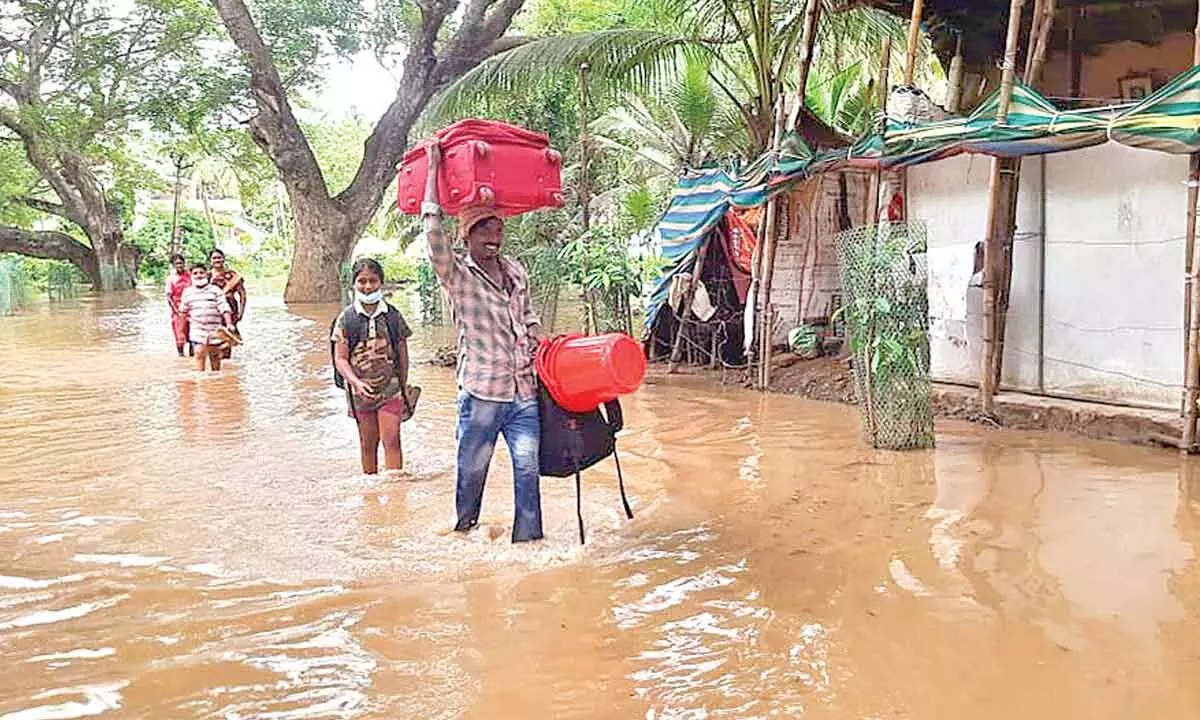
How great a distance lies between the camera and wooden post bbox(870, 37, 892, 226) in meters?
8.85

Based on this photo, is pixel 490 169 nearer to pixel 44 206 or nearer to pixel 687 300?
pixel 687 300

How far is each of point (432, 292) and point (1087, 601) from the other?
15.9 meters

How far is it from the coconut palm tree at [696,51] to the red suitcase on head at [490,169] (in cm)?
758

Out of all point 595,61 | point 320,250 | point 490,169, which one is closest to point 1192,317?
point 490,169

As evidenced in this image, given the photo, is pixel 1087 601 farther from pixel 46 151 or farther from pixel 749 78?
pixel 46 151

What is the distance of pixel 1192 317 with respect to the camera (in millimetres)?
7066

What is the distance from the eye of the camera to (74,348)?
17.0 meters


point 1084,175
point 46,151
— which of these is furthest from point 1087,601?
point 46,151

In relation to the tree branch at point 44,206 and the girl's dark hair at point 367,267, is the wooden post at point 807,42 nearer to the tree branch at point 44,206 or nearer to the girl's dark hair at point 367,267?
the girl's dark hair at point 367,267

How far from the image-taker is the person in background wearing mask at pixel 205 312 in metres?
12.4

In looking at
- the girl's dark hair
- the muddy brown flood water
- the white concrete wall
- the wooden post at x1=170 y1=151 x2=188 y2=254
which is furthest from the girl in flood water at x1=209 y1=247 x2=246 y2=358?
the wooden post at x1=170 y1=151 x2=188 y2=254

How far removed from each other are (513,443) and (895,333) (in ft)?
11.3

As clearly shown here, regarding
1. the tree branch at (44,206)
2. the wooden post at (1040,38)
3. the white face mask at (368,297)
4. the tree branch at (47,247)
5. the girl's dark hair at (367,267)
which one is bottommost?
the white face mask at (368,297)

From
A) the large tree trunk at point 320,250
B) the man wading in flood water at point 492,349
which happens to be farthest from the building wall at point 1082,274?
the large tree trunk at point 320,250
